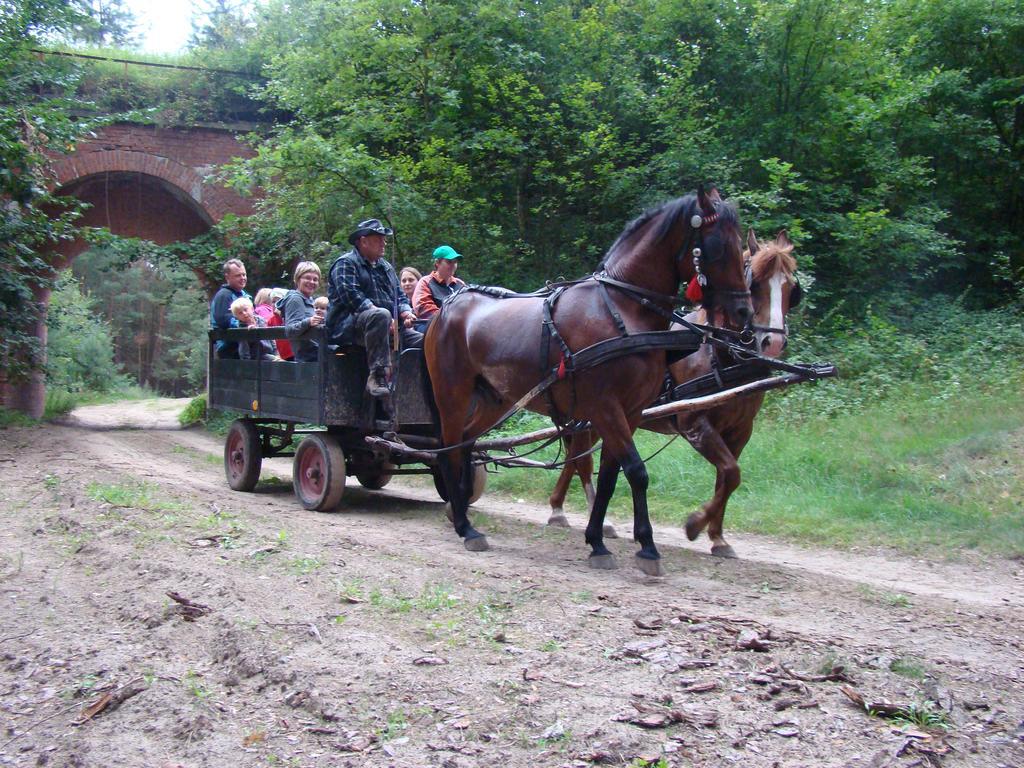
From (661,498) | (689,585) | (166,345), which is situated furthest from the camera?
(166,345)

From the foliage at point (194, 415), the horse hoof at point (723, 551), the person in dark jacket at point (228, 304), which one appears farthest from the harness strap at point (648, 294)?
the foliage at point (194, 415)

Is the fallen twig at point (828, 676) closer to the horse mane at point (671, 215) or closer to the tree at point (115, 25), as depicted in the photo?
the horse mane at point (671, 215)

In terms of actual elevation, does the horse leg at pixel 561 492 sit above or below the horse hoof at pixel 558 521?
above

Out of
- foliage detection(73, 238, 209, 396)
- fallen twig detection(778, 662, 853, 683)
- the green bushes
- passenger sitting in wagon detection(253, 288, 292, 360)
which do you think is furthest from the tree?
fallen twig detection(778, 662, 853, 683)

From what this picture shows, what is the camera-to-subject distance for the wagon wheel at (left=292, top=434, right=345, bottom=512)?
8250 mm

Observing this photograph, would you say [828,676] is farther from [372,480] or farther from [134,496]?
[372,480]

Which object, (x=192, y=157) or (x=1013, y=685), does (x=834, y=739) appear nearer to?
(x=1013, y=685)

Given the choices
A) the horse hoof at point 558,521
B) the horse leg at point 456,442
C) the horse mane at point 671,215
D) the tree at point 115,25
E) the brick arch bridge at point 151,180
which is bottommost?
the horse hoof at point 558,521

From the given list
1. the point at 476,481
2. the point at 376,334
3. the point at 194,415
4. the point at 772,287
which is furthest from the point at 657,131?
the point at 194,415

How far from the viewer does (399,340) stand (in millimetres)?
8312

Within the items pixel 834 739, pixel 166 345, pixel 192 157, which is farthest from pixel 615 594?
pixel 166 345

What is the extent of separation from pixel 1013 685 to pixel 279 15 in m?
18.5

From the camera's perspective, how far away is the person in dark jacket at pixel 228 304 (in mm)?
10070

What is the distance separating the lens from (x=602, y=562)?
19.6 ft
